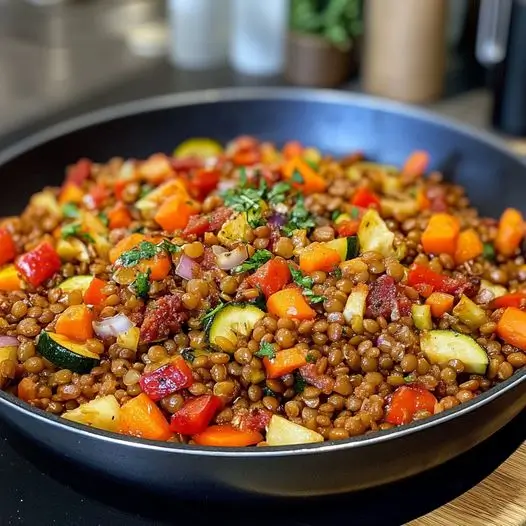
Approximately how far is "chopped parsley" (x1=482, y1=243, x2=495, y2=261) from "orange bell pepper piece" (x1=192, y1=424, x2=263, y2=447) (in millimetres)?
696

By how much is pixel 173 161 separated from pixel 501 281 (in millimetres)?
836

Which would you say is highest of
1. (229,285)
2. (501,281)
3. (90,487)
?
(229,285)

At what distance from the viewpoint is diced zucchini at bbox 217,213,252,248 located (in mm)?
1511

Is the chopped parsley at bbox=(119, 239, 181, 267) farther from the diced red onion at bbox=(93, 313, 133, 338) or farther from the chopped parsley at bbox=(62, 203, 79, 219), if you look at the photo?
Result: the chopped parsley at bbox=(62, 203, 79, 219)

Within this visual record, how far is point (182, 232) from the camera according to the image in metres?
1.57

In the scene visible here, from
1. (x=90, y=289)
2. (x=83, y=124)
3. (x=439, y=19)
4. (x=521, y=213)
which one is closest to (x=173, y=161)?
(x=83, y=124)

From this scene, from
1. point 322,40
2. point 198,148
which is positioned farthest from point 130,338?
point 322,40

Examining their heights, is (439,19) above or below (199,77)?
above

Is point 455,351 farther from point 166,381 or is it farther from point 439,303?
point 166,381

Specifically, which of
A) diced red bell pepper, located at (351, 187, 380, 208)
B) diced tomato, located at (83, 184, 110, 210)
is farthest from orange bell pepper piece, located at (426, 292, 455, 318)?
diced tomato, located at (83, 184, 110, 210)

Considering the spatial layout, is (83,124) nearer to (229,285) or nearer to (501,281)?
(229,285)

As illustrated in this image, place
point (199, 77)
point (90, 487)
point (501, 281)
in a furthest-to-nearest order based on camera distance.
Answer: point (199, 77) < point (501, 281) < point (90, 487)

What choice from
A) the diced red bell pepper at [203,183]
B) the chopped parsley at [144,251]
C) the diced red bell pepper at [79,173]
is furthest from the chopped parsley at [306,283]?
the diced red bell pepper at [79,173]

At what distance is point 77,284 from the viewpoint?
156 centimetres
